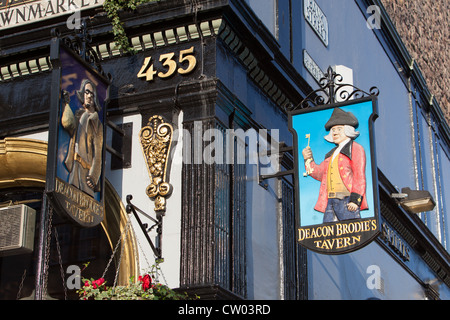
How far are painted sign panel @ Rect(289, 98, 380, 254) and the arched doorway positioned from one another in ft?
7.98

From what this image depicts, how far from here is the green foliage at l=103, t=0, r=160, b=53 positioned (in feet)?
43.4

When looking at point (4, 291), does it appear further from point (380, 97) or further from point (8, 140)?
point (380, 97)

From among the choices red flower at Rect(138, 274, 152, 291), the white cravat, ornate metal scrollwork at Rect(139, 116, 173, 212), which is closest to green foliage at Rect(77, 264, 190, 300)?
red flower at Rect(138, 274, 152, 291)

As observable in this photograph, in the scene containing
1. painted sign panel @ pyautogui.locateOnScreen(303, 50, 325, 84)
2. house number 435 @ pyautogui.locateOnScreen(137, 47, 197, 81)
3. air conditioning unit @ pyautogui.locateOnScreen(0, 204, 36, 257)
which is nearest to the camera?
air conditioning unit @ pyautogui.locateOnScreen(0, 204, 36, 257)

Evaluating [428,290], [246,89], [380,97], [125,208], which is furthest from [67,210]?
[428,290]

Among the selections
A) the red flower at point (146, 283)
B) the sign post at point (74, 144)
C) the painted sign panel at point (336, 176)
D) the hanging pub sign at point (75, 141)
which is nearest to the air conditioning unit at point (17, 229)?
the sign post at point (74, 144)

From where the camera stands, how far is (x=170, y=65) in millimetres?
13016

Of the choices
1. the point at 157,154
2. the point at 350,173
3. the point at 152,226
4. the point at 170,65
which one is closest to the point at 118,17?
the point at 170,65

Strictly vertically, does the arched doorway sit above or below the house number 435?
below

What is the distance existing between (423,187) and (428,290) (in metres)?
2.89

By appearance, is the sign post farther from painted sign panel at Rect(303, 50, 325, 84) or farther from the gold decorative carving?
painted sign panel at Rect(303, 50, 325, 84)

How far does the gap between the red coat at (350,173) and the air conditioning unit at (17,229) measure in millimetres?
3854

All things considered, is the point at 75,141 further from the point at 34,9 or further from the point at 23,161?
the point at 34,9

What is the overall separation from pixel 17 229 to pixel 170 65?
3055 mm
